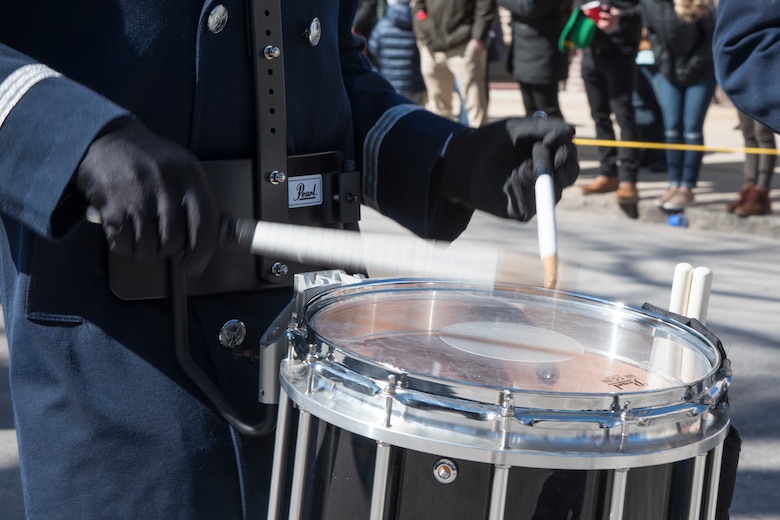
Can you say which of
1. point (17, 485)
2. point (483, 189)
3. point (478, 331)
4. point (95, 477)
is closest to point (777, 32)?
point (483, 189)

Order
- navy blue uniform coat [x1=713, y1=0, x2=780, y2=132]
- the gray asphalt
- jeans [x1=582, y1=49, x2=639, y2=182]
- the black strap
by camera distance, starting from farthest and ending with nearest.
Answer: jeans [x1=582, y1=49, x2=639, y2=182] → the gray asphalt → navy blue uniform coat [x1=713, y1=0, x2=780, y2=132] → the black strap

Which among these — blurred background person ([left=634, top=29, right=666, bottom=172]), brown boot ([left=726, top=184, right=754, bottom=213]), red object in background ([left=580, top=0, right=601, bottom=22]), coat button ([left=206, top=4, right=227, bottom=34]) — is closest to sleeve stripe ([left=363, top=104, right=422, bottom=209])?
coat button ([left=206, top=4, right=227, bottom=34])

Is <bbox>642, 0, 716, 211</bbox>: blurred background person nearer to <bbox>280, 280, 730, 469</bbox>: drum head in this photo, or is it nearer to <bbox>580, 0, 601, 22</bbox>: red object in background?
<bbox>580, 0, 601, 22</bbox>: red object in background

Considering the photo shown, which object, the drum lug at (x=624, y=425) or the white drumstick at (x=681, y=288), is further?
the white drumstick at (x=681, y=288)

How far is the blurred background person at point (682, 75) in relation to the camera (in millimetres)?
7250

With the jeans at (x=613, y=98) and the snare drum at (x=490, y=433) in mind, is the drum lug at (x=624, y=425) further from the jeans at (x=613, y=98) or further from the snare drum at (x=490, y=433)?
the jeans at (x=613, y=98)

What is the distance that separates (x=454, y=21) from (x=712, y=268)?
11.0ft

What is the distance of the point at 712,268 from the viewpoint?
6.47 metres

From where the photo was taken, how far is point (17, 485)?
355cm

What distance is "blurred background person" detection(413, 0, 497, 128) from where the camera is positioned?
8828mm

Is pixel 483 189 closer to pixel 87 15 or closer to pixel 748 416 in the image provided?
pixel 87 15

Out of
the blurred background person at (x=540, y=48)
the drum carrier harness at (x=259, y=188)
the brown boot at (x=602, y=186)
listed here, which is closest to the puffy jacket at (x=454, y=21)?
the blurred background person at (x=540, y=48)

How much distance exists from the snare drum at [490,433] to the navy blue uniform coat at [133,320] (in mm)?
185

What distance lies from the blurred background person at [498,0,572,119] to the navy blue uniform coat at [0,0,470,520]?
21.6 feet
